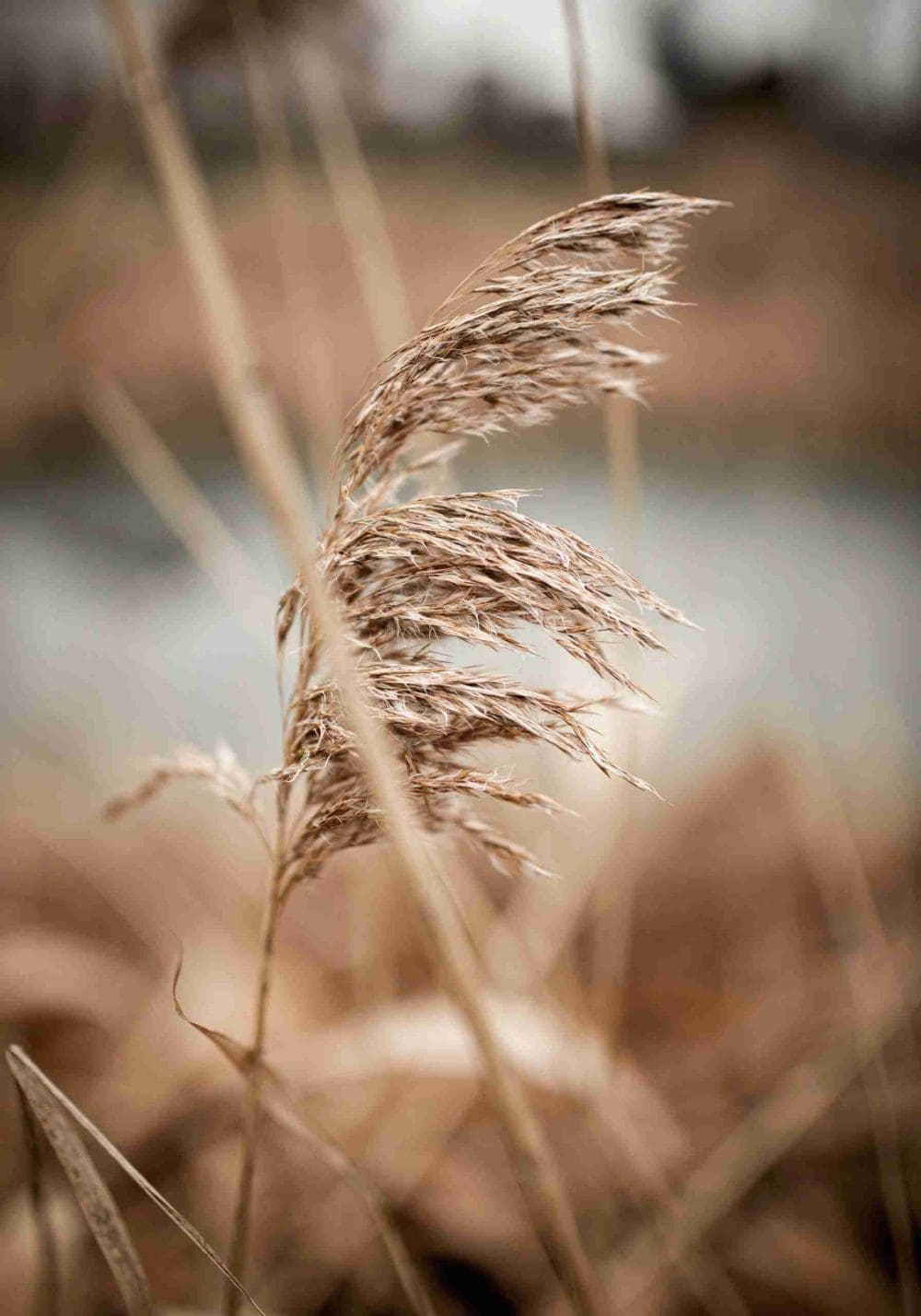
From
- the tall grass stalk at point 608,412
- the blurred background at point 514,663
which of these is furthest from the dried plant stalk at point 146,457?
the tall grass stalk at point 608,412

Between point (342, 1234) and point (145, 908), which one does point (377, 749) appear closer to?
point (342, 1234)

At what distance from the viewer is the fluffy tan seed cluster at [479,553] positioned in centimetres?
28

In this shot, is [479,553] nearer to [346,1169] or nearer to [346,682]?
[346,682]

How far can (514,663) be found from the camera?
80 cm

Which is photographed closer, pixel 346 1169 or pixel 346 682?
pixel 346 682

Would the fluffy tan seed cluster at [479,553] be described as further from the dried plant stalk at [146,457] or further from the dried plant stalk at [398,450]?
the dried plant stalk at [146,457]

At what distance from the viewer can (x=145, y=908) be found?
113cm

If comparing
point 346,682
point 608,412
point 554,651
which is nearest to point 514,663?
point 608,412

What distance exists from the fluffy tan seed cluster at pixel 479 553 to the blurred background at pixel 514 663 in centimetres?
37

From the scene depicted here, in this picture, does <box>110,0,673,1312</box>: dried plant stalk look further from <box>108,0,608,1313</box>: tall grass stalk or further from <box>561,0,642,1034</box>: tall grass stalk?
<box>561,0,642,1034</box>: tall grass stalk

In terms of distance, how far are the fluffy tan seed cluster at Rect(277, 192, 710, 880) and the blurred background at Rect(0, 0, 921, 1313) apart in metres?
0.37

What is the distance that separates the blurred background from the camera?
723mm

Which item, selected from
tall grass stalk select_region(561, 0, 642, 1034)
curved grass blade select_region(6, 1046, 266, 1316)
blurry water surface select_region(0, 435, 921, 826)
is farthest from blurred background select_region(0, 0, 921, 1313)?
curved grass blade select_region(6, 1046, 266, 1316)

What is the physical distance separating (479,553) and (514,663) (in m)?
0.53
